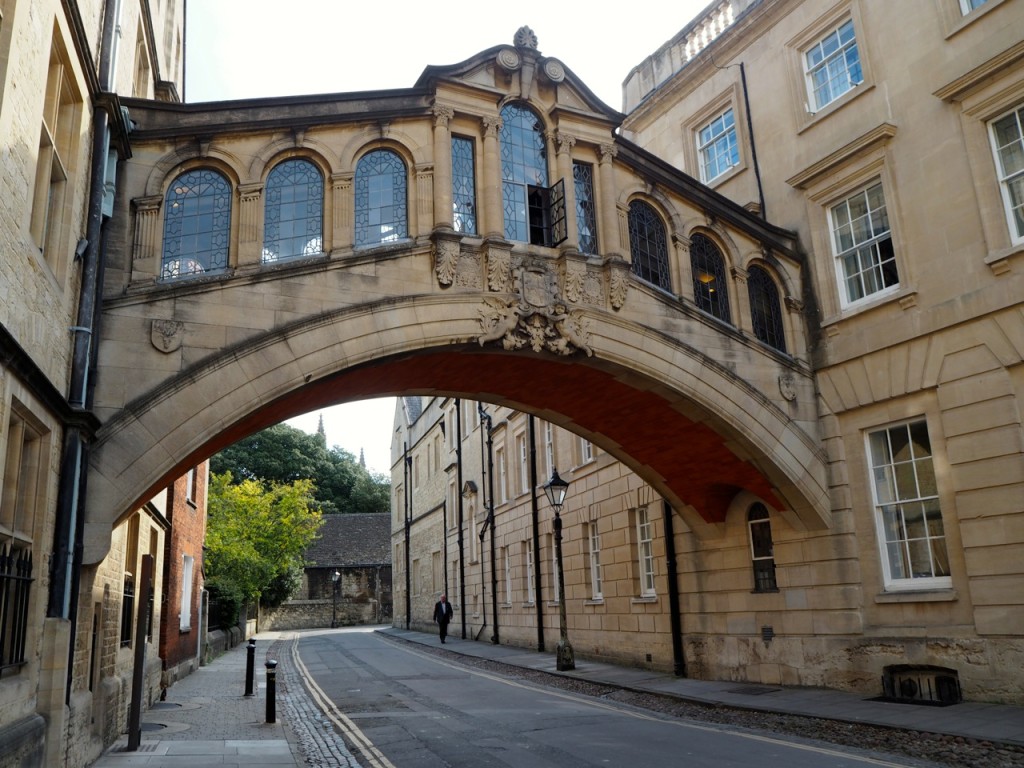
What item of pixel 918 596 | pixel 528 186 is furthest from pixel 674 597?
pixel 528 186

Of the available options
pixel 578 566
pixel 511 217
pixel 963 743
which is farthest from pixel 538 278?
pixel 578 566

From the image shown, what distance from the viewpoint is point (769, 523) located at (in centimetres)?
1566

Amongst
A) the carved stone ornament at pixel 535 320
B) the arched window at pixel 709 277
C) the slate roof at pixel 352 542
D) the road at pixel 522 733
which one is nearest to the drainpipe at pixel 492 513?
the road at pixel 522 733

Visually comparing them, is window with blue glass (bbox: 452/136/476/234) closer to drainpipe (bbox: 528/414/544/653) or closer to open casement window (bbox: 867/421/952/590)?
open casement window (bbox: 867/421/952/590)

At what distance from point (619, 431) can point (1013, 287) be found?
6696 mm

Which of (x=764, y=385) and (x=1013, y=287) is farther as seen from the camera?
(x=764, y=385)

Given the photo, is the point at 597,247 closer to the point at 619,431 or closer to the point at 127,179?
the point at 619,431

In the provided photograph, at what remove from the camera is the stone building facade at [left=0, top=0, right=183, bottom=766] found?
6.55 meters

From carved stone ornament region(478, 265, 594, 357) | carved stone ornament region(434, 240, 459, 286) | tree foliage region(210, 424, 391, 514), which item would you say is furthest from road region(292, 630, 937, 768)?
tree foliage region(210, 424, 391, 514)

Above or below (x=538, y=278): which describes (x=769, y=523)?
below

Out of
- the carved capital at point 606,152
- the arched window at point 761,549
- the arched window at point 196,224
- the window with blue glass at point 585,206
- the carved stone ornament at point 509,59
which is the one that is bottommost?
the arched window at point 761,549

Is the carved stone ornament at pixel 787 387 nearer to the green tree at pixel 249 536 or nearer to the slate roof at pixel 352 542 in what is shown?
the green tree at pixel 249 536

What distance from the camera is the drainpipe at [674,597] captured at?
55.1ft

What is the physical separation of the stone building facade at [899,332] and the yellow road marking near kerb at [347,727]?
7.06 m
